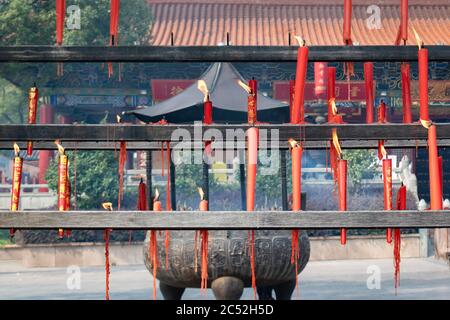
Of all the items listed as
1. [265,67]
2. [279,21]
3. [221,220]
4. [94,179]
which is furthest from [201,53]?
[279,21]

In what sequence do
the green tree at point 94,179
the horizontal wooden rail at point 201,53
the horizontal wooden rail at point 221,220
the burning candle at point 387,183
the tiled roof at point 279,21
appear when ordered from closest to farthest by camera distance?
the horizontal wooden rail at point 221,220, the horizontal wooden rail at point 201,53, the burning candle at point 387,183, the green tree at point 94,179, the tiled roof at point 279,21

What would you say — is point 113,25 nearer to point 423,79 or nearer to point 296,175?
point 296,175

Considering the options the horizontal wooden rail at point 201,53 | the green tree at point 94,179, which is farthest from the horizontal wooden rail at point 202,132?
the green tree at point 94,179

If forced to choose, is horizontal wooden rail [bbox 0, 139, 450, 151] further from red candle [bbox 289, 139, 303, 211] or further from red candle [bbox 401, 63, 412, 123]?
red candle [bbox 289, 139, 303, 211]

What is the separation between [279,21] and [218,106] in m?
12.6

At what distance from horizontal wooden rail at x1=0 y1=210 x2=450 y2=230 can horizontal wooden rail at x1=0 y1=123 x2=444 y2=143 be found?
0.40 m

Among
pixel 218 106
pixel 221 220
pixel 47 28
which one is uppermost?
pixel 47 28

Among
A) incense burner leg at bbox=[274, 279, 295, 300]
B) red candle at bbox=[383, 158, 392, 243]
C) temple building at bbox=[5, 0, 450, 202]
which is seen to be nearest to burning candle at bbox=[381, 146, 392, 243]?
red candle at bbox=[383, 158, 392, 243]

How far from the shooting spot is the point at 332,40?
2225cm

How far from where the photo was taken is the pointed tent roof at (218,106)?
11.1 metres

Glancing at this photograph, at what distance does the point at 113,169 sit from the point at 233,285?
9899mm

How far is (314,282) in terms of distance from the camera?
11.3 m

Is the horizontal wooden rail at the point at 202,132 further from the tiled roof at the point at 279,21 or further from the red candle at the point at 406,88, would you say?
the tiled roof at the point at 279,21

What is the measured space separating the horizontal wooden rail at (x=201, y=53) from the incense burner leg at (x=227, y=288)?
3852mm
